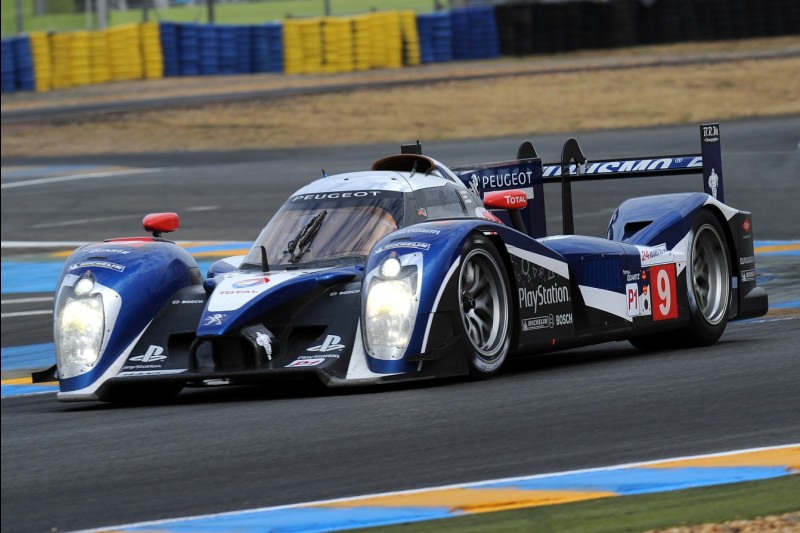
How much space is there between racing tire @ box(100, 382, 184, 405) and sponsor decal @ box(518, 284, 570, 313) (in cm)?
192

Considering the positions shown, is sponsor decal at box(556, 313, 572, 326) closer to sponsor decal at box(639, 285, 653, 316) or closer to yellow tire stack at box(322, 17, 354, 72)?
sponsor decal at box(639, 285, 653, 316)

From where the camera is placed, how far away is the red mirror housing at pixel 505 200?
8.78 m

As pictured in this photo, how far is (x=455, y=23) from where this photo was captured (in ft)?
145

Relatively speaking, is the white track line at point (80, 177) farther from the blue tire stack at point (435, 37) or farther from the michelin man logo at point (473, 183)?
the blue tire stack at point (435, 37)

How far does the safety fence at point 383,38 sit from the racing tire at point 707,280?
33.0 meters

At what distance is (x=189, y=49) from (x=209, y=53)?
23.1 inches

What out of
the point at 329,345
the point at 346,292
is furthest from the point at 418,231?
the point at 329,345

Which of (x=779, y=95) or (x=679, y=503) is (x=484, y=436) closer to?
(x=679, y=503)

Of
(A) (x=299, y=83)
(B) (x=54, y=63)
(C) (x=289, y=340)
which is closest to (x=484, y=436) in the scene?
(C) (x=289, y=340)

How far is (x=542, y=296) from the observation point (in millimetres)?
8461

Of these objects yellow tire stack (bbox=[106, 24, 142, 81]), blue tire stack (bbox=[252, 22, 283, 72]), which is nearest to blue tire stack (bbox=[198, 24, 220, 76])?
blue tire stack (bbox=[252, 22, 283, 72])

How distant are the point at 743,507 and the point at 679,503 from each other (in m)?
0.22

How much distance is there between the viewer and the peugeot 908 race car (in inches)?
301

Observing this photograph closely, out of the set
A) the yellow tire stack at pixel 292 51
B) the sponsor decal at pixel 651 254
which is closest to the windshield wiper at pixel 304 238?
the sponsor decal at pixel 651 254
